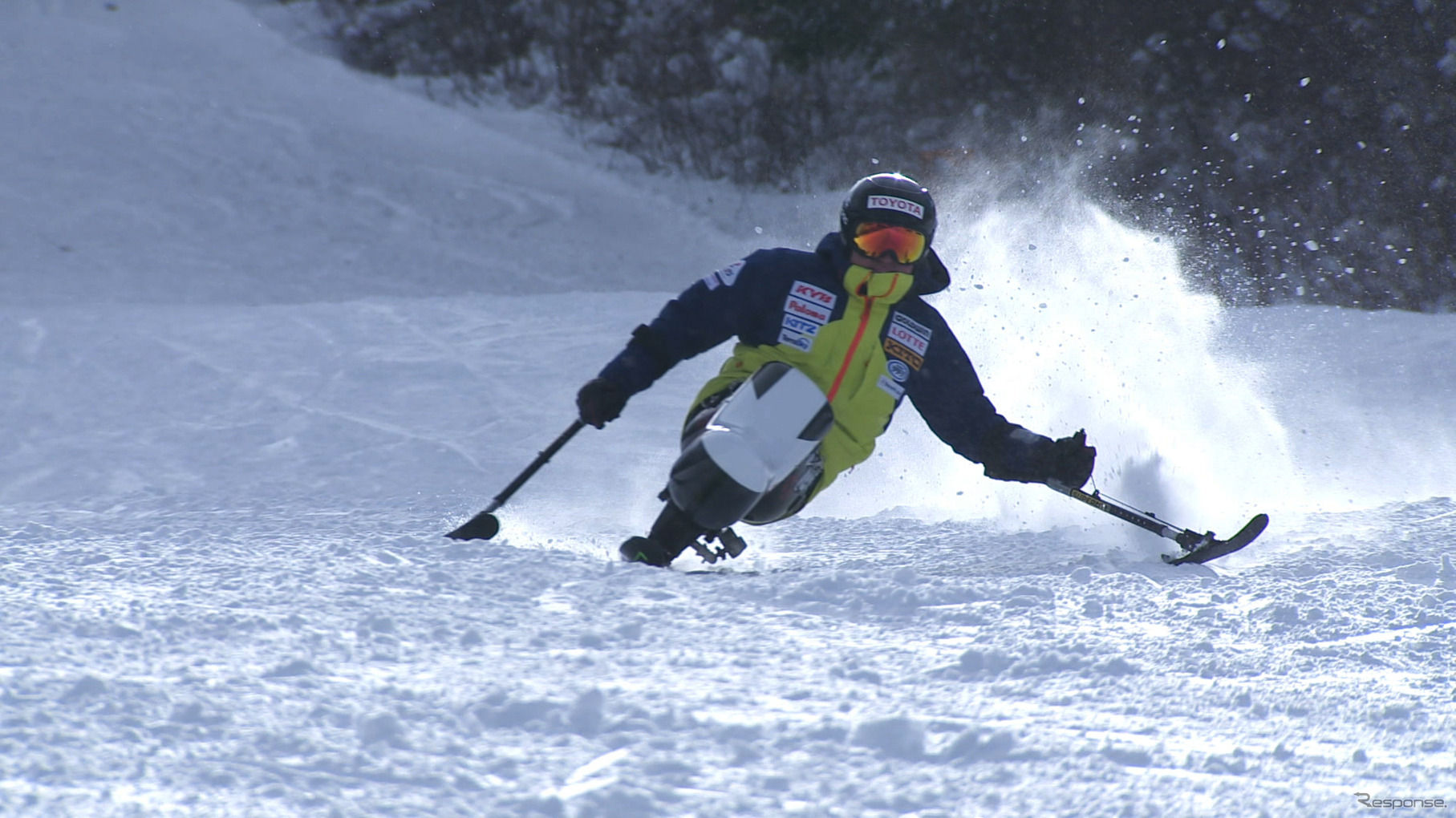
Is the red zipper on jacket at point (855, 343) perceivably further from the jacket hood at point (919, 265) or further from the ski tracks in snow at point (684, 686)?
the ski tracks in snow at point (684, 686)

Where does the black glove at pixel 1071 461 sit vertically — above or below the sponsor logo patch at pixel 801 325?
below

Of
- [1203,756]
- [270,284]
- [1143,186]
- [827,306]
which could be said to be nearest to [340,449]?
[827,306]

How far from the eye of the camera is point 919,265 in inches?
145

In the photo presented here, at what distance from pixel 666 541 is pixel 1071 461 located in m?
1.13

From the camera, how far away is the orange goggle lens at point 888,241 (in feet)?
11.7

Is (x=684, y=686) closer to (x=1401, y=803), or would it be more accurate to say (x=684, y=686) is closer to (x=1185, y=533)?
(x=1401, y=803)

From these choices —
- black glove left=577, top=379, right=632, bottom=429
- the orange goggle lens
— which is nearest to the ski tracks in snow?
black glove left=577, top=379, right=632, bottom=429

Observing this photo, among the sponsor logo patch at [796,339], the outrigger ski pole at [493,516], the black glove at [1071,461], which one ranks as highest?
the sponsor logo patch at [796,339]

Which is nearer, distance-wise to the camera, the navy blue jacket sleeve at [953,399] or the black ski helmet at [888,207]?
the black ski helmet at [888,207]

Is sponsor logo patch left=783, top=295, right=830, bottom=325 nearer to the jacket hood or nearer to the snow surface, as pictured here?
the jacket hood

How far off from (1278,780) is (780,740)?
731mm

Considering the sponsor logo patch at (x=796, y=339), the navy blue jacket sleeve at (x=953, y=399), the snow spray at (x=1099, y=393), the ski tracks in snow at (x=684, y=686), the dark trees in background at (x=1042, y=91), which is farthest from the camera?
the dark trees in background at (x=1042, y=91)

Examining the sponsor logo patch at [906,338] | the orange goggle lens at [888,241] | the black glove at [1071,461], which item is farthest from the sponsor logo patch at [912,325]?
the black glove at [1071,461]

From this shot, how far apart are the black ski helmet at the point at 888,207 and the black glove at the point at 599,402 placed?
793mm
